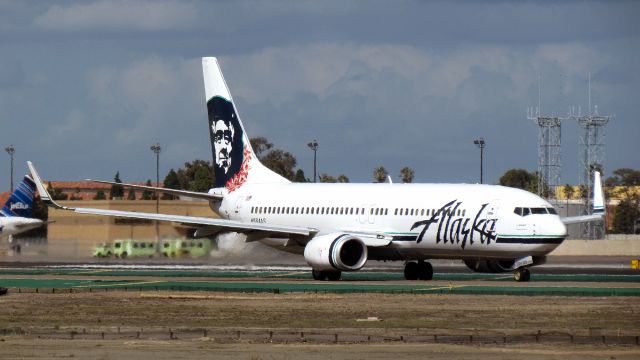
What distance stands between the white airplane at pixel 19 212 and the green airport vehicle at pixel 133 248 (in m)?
11.0

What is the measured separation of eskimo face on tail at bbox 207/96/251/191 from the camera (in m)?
63.4

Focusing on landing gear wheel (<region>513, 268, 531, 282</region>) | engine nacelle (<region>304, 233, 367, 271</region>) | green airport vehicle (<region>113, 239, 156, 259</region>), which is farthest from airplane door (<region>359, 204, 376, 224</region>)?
green airport vehicle (<region>113, 239, 156, 259</region>)

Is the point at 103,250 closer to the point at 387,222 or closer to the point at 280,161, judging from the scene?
the point at 387,222

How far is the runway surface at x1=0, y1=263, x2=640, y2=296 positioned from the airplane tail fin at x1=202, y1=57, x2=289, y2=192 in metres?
4.16

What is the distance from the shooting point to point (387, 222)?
2162 inches

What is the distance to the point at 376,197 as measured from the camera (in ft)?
184

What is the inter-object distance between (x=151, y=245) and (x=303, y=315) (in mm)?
39559

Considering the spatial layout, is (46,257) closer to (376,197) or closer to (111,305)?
(376,197)

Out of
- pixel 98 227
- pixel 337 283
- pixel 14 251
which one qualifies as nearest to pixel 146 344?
pixel 337 283

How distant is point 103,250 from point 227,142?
51.1 ft

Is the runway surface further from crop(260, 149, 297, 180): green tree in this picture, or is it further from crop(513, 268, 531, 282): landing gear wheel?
crop(260, 149, 297, 180): green tree

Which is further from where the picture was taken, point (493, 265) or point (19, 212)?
point (19, 212)

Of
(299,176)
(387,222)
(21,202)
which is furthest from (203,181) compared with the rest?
(387,222)

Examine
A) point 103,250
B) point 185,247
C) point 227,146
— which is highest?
point 227,146
